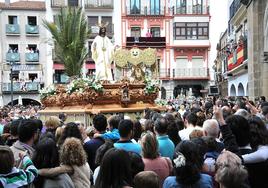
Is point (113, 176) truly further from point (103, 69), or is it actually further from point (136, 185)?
point (103, 69)

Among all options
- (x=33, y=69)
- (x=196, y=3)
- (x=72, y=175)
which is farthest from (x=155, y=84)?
(x=196, y=3)

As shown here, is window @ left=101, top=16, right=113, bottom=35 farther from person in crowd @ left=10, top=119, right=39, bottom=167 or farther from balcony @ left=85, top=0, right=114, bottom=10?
person in crowd @ left=10, top=119, right=39, bottom=167

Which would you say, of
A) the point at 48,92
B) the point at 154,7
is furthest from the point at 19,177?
the point at 154,7

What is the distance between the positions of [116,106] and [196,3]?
3720 centimetres

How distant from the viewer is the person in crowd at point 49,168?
488 cm

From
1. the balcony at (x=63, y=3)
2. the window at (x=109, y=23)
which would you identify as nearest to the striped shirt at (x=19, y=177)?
the window at (x=109, y=23)

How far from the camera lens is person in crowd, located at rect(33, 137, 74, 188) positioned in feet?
16.0

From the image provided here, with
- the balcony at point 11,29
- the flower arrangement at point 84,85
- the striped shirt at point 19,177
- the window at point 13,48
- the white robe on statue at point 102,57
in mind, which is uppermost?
the balcony at point 11,29

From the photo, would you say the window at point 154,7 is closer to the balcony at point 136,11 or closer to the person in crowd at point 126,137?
the balcony at point 136,11

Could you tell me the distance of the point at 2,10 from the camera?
160ft

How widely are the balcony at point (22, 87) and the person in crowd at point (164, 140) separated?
1633 inches

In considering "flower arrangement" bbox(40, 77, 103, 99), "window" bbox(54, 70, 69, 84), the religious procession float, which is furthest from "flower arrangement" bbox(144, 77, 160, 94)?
"window" bbox(54, 70, 69, 84)

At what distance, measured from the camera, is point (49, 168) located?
4914mm

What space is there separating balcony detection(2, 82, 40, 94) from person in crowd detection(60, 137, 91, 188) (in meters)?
42.7
